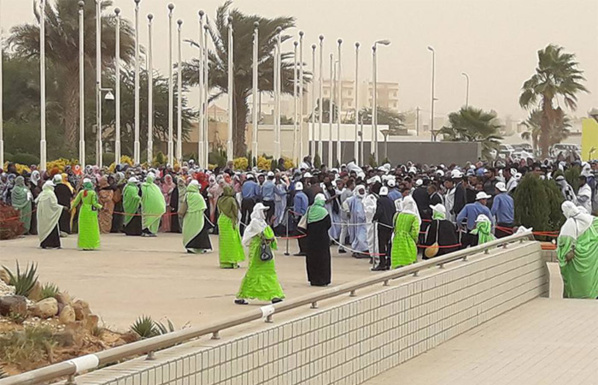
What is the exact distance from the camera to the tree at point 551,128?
223 ft

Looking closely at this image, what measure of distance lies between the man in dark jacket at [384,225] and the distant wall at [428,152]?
4324 cm

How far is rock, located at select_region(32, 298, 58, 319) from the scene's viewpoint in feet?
35.5

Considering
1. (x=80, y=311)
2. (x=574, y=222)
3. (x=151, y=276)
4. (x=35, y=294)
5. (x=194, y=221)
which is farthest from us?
(x=194, y=221)

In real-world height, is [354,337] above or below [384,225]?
below

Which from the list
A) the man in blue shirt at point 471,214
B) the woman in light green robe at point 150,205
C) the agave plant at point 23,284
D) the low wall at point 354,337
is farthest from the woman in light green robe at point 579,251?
the woman in light green robe at point 150,205

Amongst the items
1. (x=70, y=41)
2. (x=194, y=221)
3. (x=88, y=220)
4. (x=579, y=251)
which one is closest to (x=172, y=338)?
(x=579, y=251)

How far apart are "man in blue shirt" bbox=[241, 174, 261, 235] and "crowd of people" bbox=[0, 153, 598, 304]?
0.09 ft

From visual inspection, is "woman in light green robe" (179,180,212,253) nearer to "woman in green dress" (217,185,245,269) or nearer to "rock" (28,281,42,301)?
"woman in green dress" (217,185,245,269)

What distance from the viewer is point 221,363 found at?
6832 mm

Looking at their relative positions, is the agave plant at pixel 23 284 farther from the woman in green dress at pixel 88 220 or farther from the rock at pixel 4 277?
the woman in green dress at pixel 88 220

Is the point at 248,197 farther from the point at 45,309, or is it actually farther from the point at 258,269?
the point at 45,309

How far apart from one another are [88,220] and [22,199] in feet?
12.9

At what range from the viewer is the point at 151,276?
60.4ft

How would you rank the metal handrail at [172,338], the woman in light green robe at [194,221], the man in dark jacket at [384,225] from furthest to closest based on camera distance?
the woman in light green robe at [194,221] < the man in dark jacket at [384,225] < the metal handrail at [172,338]
